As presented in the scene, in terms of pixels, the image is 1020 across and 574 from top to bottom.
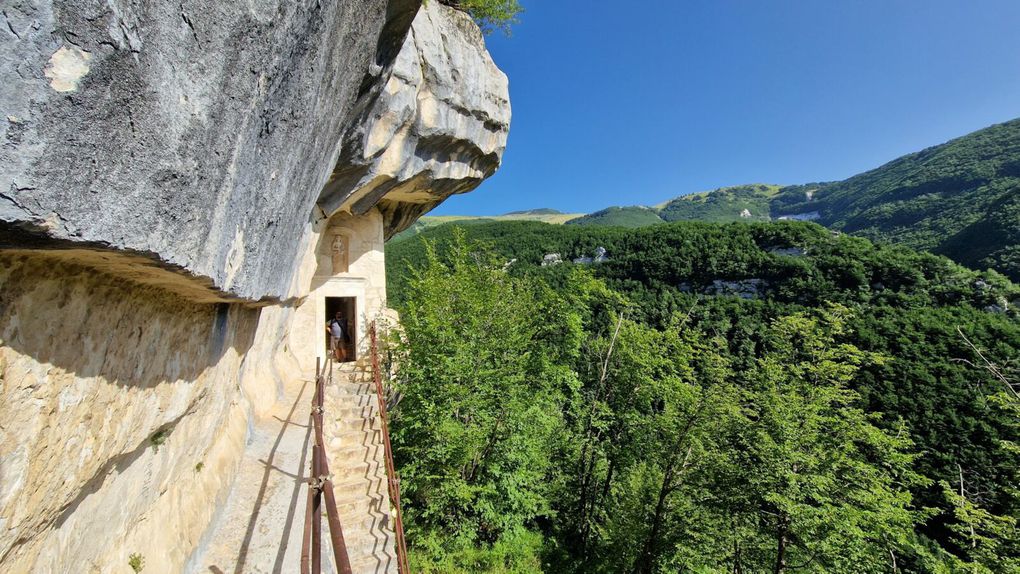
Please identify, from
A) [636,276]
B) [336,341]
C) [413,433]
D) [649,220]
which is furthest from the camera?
[649,220]

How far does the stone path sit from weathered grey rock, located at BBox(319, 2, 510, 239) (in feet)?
12.1

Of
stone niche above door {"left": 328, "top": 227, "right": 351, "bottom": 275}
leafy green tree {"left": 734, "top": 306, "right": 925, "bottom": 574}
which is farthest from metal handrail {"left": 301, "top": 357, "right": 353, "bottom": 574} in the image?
leafy green tree {"left": 734, "top": 306, "right": 925, "bottom": 574}

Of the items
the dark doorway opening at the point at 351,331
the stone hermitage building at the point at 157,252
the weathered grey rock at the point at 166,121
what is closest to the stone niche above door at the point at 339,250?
the dark doorway opening at the point at 351,331

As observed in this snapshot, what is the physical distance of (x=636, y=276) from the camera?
140ft

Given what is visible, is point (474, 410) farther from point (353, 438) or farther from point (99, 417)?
point (99, 417)

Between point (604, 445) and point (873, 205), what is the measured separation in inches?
4000

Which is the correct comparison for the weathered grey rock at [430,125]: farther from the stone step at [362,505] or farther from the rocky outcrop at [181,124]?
the stone step at [362,505]

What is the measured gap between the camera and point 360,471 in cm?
635

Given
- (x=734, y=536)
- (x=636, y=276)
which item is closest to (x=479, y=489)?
(x=734, y=536)

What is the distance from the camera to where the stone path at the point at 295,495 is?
4121 millimetres

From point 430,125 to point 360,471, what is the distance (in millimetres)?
5857

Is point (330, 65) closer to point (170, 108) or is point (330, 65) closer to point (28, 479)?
point (170, 108)

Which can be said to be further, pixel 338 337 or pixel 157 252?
pixel 338 337

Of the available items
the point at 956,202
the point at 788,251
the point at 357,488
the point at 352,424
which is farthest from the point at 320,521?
the point at 956,202
